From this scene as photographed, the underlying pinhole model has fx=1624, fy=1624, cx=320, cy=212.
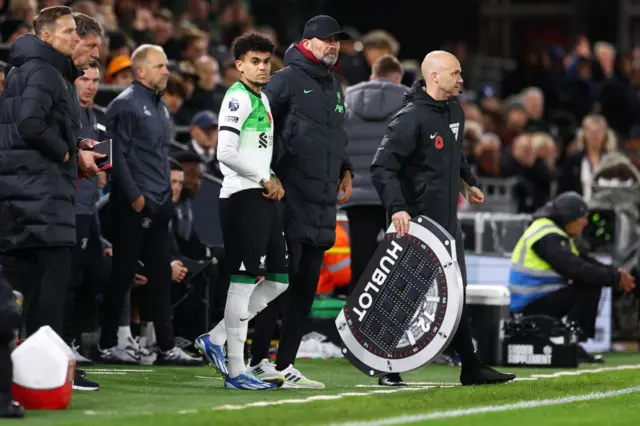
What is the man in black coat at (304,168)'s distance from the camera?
31.4 ft

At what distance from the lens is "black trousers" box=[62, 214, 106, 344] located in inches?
441

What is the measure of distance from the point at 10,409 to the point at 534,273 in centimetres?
623

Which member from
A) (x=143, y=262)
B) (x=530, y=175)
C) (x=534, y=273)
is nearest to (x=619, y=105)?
(x=530, y=175)

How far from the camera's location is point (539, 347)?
40.6ft

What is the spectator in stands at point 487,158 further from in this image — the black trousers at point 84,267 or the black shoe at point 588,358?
the black trousers at point 84,267

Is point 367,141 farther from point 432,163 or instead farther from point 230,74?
point 230,74

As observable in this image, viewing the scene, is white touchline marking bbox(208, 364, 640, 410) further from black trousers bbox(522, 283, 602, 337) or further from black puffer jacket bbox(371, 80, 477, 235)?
black puffer jacket bbox(371, 80, 477, 235)

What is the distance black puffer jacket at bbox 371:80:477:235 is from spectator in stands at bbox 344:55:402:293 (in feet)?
6.15

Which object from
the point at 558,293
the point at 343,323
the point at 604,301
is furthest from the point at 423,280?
the point at 604,301

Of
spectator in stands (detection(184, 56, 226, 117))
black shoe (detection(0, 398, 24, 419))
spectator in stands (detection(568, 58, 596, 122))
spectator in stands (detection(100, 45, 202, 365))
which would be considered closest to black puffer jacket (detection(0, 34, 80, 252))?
black shoe (detection(0, 398, 24, 419))

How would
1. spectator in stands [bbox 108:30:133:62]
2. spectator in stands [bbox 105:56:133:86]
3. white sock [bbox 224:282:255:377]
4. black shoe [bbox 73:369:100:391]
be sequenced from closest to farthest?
1. black shoe [bbox 73:369:100:391]
2. white sock [bbox 224:282:255:377]
3. spectator in stands [bbox 105:56:133:86]
4. spectator in stands [bbox 108:30:133:62]

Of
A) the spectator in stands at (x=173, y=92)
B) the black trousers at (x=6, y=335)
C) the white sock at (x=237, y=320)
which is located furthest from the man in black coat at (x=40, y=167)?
the spectator in stands at (x=173, y=92)

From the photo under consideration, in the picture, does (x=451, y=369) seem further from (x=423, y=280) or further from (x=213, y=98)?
(x=213, y=98)

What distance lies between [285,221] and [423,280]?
35.3 inches
